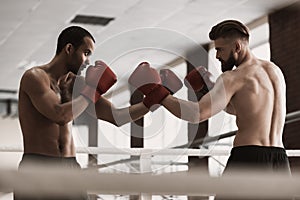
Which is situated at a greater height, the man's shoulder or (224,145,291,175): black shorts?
the man's shoulder

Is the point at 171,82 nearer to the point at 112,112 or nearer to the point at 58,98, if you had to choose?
the point at 112,112

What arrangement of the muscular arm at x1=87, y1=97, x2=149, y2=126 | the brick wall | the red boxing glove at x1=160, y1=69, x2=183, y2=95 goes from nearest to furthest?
the muscular arm at x1=87, y1=97, x2=149, y2=126
the red boxing glove at x1=160, y1=69, x2=183, y2=95
the brick wall

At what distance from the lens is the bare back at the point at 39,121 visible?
86.7 inches


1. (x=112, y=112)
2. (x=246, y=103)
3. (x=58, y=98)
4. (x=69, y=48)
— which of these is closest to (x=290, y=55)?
(x=112, y=112)

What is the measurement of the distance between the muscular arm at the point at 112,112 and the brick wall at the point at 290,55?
389cm

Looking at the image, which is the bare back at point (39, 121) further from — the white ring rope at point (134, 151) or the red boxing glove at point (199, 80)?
the red boxing glove at point (199, 80)

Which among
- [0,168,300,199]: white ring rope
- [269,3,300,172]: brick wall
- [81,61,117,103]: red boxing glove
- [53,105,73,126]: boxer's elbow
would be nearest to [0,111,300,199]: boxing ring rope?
[0,168,300,199]: white ring rope

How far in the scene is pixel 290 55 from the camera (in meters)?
6.50

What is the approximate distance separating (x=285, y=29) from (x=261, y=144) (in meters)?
4.52

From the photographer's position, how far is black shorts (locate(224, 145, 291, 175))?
2234mm

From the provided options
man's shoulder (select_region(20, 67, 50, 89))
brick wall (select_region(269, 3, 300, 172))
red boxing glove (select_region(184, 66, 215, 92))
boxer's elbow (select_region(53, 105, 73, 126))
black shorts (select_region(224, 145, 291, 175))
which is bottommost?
black shorts (select_region(224, 145, 291, 175))

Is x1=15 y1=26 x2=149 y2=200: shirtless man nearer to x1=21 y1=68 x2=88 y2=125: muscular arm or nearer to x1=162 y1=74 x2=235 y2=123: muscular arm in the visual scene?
x1=21 y1=68 x2=88 y2=125: muscular arm

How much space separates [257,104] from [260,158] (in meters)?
0.18

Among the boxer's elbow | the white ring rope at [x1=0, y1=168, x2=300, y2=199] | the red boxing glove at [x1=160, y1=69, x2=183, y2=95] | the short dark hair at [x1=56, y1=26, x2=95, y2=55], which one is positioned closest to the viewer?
the white ring rope at [x1=0, y1=168, x2=300, y2=199]
